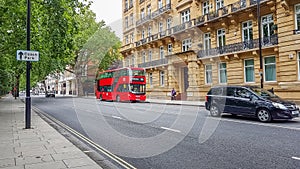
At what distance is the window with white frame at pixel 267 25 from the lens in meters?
20.7

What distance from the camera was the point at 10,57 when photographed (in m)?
17.1

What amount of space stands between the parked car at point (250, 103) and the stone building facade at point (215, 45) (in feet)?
19.9

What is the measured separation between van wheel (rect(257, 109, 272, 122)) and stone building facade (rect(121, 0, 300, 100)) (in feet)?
23.3

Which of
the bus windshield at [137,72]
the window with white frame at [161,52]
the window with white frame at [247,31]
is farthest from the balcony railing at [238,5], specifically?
the window with white frame at [161,52]

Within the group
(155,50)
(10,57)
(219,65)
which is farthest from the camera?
(155,50)

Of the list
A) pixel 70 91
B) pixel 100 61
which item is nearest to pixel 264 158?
pixel 100 61

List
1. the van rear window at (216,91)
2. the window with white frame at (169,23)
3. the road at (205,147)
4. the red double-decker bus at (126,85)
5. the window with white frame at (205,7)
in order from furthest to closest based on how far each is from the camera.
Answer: the window with white frame at (169,23) < the red double-decker bus at (126,85) < the window with white frame at (205,7) < the van rear window at (216,91) < the road at (205,147)

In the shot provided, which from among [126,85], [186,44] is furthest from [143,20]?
[126,85]

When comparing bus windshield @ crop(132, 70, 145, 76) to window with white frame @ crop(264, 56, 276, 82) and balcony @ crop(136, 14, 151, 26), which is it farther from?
window with white frame @ crop(264, 56, 276, 82)

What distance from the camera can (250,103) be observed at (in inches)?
445

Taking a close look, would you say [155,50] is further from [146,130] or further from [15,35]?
[146,130]

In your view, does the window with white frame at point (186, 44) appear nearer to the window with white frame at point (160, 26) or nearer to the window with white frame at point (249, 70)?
the window with white frame at point (160, 26)

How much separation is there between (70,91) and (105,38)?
1426 inches

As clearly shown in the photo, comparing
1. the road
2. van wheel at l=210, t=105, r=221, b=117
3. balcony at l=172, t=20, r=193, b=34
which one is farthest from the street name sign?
balcony at l=172, t=20, r=193, b=34
